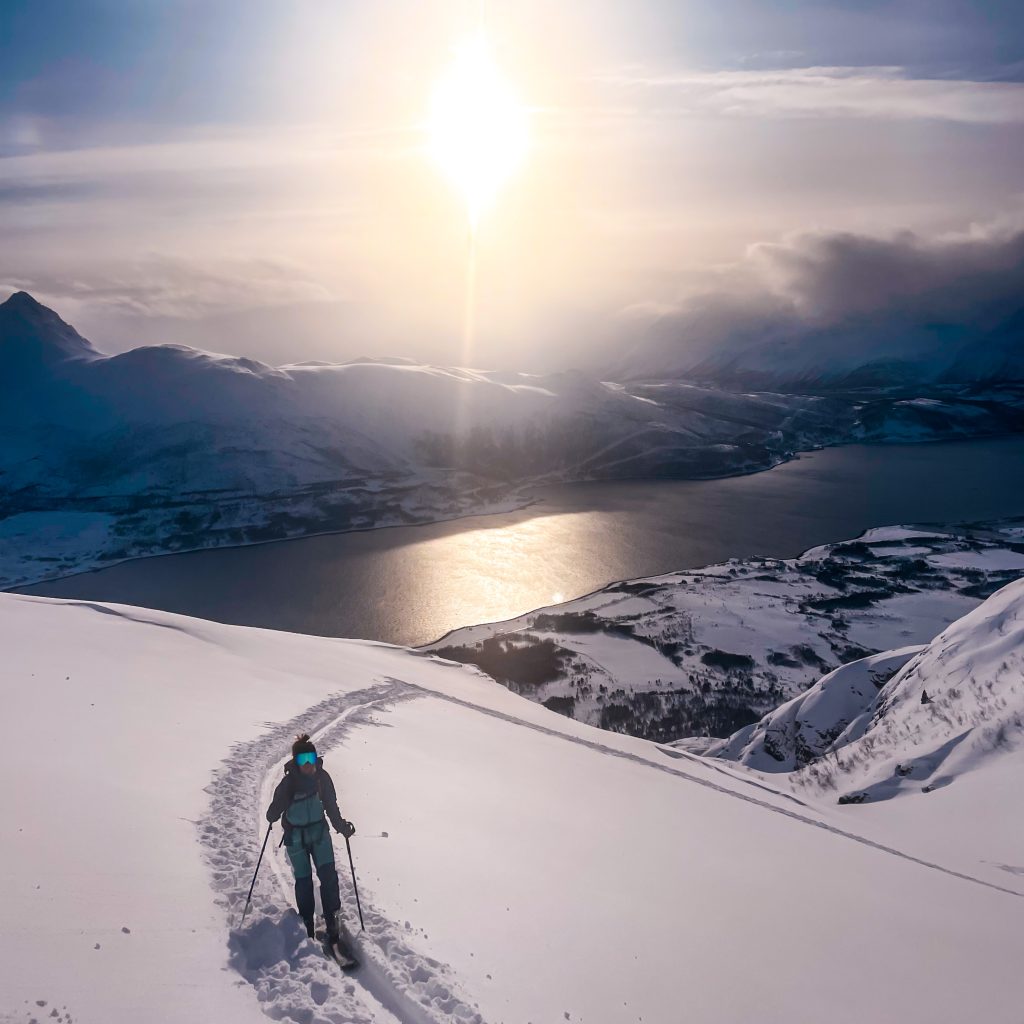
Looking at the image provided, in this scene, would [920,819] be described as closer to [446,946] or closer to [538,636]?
[446,946]

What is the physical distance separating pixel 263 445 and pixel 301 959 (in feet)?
424

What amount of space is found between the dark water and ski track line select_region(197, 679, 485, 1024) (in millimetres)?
59821

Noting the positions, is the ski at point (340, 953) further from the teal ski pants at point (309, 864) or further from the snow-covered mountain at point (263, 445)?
the snow-covered mountain at point (263, 445)

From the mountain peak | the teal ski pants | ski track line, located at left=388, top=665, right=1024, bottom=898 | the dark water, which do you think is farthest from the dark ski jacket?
the mountain peak

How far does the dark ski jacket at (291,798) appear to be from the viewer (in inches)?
285

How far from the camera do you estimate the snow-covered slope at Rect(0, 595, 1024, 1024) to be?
616 cm

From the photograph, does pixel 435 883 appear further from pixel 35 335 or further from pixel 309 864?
pixel 35 335

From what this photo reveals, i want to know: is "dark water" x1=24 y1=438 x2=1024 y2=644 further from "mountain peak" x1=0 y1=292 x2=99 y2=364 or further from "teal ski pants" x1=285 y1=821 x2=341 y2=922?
"mountain peak" x1=0 y1=292 x2=99 y2=364

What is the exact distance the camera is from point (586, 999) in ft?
22.6

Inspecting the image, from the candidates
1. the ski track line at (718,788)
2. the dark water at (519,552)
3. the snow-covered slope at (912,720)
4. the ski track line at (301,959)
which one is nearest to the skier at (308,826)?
the ski track line at (301,959)

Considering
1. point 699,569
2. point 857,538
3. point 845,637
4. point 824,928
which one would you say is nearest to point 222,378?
point 699,569

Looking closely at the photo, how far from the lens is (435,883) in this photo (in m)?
8.39

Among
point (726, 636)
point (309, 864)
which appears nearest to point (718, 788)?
point (309, 864)

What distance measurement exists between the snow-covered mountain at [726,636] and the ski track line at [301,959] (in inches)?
1033
